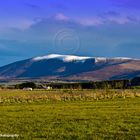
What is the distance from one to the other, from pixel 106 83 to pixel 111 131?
272 ft

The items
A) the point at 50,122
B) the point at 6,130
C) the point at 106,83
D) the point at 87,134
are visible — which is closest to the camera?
the point at 87,134

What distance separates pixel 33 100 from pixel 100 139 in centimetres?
3292

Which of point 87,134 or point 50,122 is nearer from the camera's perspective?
point 87,134

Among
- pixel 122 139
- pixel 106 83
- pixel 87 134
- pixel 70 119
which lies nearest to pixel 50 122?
pixel 70 119

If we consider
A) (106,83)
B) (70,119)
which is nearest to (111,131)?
(70,119)

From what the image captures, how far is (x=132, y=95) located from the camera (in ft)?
200

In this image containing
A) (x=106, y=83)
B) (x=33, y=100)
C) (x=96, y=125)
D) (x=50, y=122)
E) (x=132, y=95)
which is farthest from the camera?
(x=106, y=83)

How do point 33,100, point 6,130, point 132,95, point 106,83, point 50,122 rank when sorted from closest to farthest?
point 6,130 → point 50,122 → point 33,100 → point 132,95 → point 106,83

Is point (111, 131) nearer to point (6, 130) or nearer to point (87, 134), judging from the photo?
point (87, 134)

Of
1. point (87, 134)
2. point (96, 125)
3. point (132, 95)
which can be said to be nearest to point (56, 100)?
point (132, 95)

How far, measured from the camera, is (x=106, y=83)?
107 metres

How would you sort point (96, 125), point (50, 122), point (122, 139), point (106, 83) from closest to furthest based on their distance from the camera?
point (122, 139)
point (96, 125)
point (50, 122)
point (106, 83)

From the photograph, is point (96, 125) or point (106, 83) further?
point (106, 83)

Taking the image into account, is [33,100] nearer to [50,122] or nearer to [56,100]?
[56,100]
